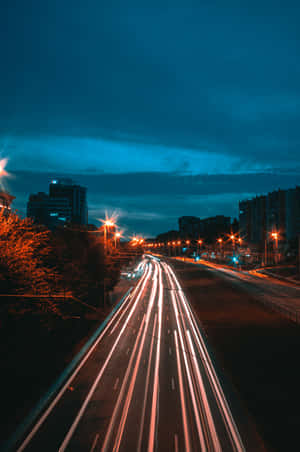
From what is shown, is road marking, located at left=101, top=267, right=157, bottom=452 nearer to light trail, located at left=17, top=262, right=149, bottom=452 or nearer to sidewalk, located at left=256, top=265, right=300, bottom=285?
light trail, located at left=17, top=262, right=149, bottom=452

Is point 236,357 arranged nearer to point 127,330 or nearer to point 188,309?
point 127,330

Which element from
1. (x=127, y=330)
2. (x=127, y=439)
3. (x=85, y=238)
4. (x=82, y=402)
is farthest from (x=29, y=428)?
(x=85, y=238)

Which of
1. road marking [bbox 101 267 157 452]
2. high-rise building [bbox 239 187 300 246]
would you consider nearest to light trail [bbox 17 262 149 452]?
road marking [bbox 101 267 157 452]

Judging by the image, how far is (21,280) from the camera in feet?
58.0

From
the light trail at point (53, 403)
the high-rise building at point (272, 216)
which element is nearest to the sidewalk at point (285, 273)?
the high-rise building at point (272, 216)

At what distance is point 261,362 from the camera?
1891 centimetres

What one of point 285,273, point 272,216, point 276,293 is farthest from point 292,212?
point 276,293

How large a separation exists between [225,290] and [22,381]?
37.6 m

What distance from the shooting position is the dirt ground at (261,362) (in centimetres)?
1233

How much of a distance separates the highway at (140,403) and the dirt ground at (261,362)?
3.51 ft

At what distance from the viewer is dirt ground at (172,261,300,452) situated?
40.4ft

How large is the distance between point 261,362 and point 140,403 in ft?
28.5

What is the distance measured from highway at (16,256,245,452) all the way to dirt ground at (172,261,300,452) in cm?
107

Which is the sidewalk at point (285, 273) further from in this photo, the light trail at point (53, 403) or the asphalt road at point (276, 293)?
the light trail at point (53, 403)
